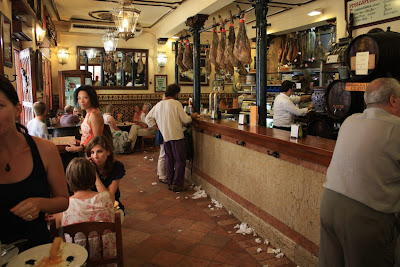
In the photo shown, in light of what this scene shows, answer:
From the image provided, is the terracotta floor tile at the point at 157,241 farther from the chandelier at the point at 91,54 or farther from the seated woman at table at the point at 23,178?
the chandelier at the point at 91,54

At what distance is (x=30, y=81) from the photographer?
5031mm

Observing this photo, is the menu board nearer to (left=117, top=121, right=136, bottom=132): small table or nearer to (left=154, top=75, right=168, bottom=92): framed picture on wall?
(left=117, top=121, right=136, bottom=132): small table

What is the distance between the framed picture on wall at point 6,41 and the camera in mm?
3742

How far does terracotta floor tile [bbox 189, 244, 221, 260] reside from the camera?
335 centimetres

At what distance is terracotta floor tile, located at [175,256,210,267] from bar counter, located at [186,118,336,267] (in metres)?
0.79

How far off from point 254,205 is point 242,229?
1.03ft

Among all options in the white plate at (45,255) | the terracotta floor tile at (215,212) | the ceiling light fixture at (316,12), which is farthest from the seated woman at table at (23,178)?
the ceiling light fixture at (316,12)

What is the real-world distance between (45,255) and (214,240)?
250 cm

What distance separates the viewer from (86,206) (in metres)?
2.26

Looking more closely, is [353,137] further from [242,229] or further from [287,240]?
[242,229]

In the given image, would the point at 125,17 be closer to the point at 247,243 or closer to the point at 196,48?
the point at 196,48

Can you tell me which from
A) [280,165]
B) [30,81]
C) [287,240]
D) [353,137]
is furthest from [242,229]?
[30,81]

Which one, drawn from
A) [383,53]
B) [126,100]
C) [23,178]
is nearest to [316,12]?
[383,53]

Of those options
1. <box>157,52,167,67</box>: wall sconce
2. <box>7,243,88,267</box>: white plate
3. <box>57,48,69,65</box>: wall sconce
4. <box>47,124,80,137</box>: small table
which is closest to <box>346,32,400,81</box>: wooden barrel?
<box>7,243,88,267</box>: white plate
